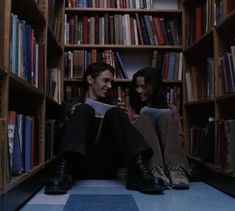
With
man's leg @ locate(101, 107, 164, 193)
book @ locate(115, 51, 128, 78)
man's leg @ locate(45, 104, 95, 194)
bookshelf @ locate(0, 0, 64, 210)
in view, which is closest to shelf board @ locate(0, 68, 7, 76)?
bookshelf @ locate(0, 0, 64, 210)

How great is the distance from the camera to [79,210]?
4.42 ft

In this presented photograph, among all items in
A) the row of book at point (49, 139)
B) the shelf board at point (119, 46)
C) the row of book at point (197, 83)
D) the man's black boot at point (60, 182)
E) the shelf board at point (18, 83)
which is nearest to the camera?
the shelf board at point (18, 83)

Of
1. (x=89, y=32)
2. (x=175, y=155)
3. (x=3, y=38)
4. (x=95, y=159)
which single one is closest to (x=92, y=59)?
(x=89, y=32)

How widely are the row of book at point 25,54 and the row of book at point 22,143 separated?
0.18 m

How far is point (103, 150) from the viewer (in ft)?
7.00

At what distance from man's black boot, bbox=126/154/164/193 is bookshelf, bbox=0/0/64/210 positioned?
45 cm

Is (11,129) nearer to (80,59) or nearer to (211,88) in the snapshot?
(211,88)

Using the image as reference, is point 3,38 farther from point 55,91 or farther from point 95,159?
point 55,91

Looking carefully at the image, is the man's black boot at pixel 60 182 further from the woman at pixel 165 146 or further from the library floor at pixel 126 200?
the woman at pixel 165 146

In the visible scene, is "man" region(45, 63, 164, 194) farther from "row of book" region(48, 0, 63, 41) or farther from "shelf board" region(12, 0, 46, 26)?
"row of book" region(48, 0, 63, 41)

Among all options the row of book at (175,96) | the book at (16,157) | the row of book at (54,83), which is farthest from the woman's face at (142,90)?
the book at (16,157)

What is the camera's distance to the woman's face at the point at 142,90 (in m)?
2.52

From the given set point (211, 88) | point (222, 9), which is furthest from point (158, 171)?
point (222, 9)

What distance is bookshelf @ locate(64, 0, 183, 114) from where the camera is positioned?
2.91 metres
